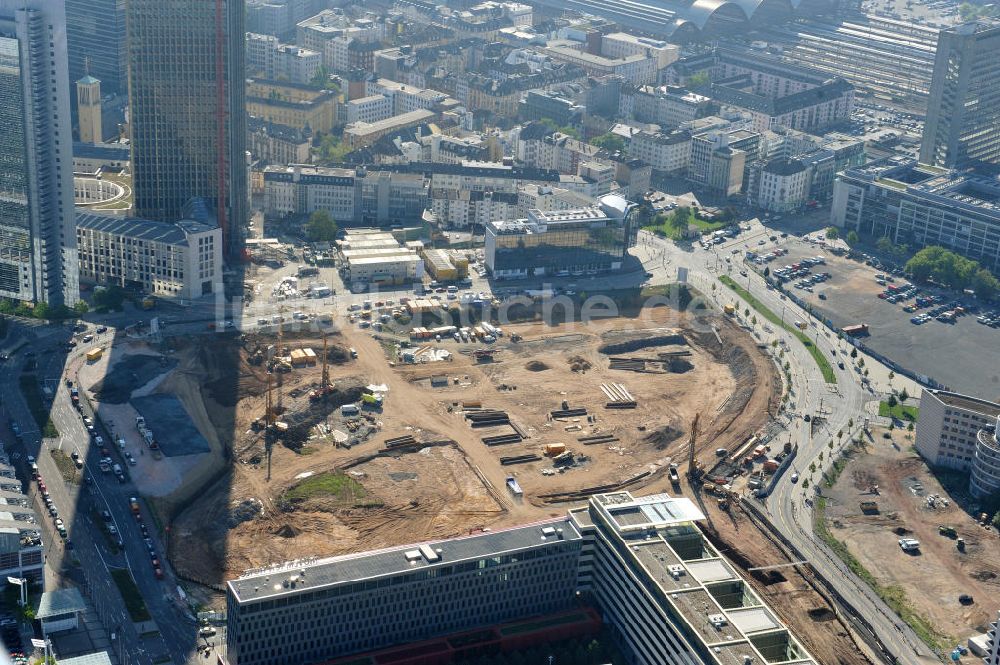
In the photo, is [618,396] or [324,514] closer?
[324,514]

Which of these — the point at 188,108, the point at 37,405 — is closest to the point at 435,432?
the point at 37,405

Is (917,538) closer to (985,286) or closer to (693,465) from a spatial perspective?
(693,465)

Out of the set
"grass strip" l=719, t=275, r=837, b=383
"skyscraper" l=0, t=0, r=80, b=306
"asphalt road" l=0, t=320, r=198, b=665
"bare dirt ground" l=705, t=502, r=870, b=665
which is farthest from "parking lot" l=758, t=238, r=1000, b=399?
"skyscraper" l=0, t=0, r=80, b=306

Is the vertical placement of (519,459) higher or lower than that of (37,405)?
lower

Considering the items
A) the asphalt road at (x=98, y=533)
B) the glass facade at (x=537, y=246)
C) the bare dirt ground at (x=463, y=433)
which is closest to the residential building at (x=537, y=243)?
the glass facade at (x=537, y=246)

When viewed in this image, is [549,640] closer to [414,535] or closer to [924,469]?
[414,535]

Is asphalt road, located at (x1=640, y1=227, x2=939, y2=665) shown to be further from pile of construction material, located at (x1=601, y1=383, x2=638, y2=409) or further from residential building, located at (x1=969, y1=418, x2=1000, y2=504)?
pile of construction material, located at (x1=601, y1=383, x2=638, y2=409)
